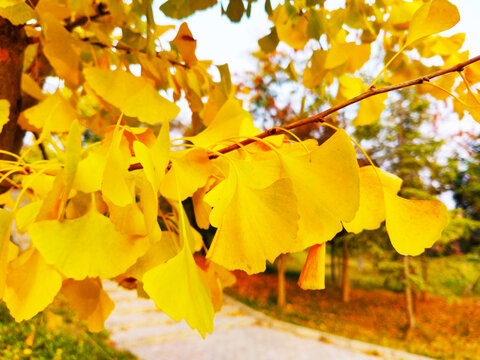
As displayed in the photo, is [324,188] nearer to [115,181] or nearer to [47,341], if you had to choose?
[115,181]

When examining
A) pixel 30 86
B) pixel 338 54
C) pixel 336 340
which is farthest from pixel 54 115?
pixel 336 340

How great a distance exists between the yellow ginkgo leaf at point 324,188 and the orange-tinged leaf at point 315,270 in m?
0.06

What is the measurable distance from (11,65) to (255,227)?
2.75ft

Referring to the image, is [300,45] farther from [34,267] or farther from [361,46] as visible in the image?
[34,267]

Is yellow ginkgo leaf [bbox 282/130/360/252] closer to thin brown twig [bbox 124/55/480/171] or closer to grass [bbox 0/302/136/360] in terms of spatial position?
thin brown twig [bbox 124/55/480/171]

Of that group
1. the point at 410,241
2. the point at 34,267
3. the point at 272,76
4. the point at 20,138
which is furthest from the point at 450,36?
the point at 272,76

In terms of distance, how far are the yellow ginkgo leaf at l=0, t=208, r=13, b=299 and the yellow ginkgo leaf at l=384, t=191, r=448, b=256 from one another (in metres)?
0.35

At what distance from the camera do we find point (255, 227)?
1.00 feet

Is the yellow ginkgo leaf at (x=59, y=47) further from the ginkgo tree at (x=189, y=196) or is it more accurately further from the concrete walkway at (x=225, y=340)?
the concrete walkway at (x=225, y=340)

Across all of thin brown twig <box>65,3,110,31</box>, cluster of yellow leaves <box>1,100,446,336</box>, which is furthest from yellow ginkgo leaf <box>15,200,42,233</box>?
thin brown twig <box>65,3,110,31</box>

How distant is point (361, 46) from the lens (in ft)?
1.82

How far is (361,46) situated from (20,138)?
1046 mm

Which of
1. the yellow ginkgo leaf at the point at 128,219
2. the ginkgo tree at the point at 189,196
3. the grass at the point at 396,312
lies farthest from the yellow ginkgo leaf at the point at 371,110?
the grass at the point at 396,312

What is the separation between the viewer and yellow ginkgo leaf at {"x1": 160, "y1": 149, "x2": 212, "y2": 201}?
0.34 m
